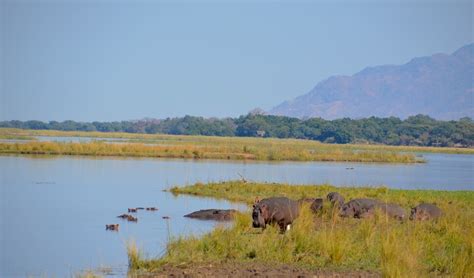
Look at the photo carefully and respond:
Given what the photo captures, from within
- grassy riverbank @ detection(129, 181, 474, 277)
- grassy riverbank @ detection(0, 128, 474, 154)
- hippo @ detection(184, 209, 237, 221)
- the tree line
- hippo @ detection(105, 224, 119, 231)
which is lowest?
hippo @ detection(105, 224, 119, 231)

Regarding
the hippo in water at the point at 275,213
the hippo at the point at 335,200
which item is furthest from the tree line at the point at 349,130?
the hippo in water at the point at 275,213

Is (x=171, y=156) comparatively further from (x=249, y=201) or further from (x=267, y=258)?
(x=267, y=258)

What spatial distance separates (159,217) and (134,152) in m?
33.2

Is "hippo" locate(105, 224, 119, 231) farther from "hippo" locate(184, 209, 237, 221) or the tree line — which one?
the tree line

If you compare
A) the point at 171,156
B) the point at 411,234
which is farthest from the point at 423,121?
the point at 411,234

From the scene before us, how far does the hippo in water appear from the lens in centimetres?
1714

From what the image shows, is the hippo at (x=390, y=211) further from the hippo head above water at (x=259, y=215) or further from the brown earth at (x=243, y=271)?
the brown earth at (x=243, y=271)

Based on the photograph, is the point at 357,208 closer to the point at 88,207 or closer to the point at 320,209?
the point at 320,209

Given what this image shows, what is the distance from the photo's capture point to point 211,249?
1478 cm

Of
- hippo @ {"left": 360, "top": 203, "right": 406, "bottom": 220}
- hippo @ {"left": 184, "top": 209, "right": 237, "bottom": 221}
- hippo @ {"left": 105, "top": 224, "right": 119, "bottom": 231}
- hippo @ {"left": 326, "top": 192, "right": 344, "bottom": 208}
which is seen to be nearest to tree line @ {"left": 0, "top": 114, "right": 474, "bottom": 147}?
hippo @ {"left": 184, "top": 209, "right": 237, "bottom": 221}

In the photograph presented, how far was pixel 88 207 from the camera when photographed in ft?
82.7

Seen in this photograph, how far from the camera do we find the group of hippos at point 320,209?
17.3 meters

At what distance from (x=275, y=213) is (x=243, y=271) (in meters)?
4.22

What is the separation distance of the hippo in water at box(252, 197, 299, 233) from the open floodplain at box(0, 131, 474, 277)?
0.97 ft
